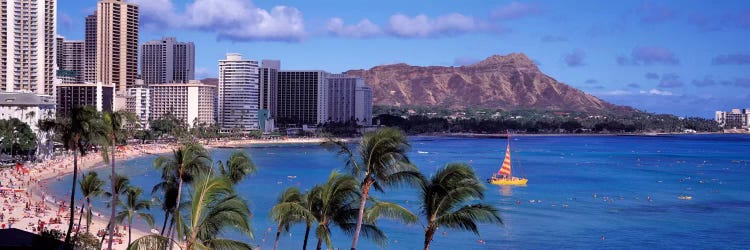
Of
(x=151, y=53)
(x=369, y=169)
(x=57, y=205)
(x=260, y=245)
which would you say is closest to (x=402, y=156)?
(x=369, y=169)

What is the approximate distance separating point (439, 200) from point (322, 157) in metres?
94.7

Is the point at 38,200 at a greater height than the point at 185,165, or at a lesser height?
lesser

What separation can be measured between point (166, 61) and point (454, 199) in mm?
171674

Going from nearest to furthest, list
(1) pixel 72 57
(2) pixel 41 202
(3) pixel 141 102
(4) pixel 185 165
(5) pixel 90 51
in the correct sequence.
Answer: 1. (4) pixel 185 165
2. (2) pixel 41 202
3. (3) pixel 141 102
4. (5) pixel 90 51
5. (1) pixel 72 57

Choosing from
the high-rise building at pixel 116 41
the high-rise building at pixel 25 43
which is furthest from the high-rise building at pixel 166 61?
the high-rise building at pixel 25 43

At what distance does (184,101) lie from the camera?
468ft

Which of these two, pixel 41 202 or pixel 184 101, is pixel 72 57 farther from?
pixel 41 202

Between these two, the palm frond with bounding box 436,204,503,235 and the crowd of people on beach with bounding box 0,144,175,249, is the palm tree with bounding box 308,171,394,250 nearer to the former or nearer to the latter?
the palm frond with bounding box 436,204,503,235

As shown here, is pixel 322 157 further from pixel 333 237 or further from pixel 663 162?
pixel 333 237

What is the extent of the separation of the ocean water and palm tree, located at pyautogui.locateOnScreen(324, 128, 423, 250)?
4.42 metres

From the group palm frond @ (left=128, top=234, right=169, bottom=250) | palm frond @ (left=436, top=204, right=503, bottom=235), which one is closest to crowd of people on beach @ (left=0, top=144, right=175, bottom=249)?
palm frond @ (left=436, top=204, right=503, bottom=235)

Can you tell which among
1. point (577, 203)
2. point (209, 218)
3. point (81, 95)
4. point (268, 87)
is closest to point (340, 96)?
point (268, 87)

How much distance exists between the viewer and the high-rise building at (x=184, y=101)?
5600 inches

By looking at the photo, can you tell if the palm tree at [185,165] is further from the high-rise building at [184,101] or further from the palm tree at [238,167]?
the high-rise building at [184,101]
